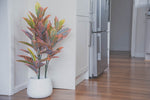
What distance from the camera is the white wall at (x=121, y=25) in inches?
246

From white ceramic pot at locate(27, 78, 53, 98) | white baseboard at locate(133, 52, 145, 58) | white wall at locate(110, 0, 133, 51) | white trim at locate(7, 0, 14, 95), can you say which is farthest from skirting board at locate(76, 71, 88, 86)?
white wall at locate(110, 0, 133, 51)

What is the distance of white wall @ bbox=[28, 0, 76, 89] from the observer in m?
2.39

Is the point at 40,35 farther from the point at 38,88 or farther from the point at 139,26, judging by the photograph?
the point at 139,26

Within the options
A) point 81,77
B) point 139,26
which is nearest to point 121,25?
point 139,26

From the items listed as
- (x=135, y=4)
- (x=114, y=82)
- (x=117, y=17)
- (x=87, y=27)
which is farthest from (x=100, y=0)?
(x=117, y=17)

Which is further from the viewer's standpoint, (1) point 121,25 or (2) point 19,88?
(1) point 121,25

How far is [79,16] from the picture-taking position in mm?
2539

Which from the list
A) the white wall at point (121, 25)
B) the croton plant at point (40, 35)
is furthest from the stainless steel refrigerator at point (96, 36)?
the white wall at point (121, 25)

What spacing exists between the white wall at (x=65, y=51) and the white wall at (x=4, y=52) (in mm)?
390

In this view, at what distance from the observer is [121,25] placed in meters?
6.33

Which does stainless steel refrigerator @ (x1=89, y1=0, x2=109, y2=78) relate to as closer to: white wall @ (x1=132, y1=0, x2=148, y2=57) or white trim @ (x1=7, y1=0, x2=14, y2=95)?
white trim @ (x1=7, y1=0, x2=14, y2=95)

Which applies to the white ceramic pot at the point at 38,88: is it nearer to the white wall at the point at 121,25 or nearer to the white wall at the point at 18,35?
the white wall at the point at 18,35

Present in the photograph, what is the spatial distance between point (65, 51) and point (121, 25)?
4202 millimetres

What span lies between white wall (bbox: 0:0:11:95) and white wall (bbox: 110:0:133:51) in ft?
15.0
